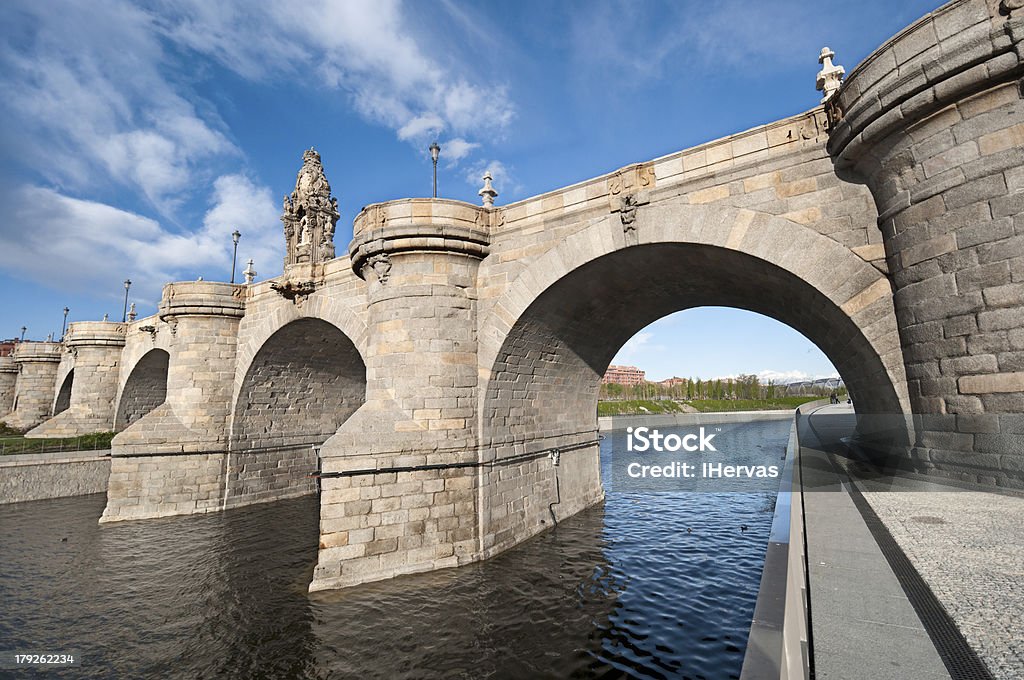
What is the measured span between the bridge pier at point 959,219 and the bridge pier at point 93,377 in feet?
112

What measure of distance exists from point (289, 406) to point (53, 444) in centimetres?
1316

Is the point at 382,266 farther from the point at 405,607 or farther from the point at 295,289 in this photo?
the point at 405,607

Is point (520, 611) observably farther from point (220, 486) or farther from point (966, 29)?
point (220, 486)

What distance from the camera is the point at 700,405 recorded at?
7894 cm

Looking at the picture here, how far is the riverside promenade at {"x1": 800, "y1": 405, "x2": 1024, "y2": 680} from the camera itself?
2.94m

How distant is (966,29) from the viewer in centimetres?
568

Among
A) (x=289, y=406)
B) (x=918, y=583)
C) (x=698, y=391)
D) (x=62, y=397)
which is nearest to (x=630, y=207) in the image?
(x=918, y=583)

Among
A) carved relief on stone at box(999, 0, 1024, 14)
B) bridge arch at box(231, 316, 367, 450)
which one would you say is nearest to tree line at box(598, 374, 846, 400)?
bridge arch at box(231, 316, 367, 450)

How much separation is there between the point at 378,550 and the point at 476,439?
119 inches

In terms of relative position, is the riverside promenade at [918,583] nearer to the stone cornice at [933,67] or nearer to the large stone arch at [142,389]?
the stone cornice at [933,67]

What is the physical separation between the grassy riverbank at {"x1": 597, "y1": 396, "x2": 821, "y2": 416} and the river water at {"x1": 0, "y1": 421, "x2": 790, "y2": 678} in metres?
57.3

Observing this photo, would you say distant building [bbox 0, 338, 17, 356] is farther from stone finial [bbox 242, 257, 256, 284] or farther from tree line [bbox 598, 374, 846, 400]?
tree line [bbox 598, 374, 846, 400]

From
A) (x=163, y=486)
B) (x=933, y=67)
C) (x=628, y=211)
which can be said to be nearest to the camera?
(x=933, y=67)

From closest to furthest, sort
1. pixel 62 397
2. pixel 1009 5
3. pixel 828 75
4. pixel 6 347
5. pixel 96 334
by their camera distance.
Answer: pixel 1009 5, pixel 828 75, pixel 96 334, pixel 62 397, pixel 6 347
